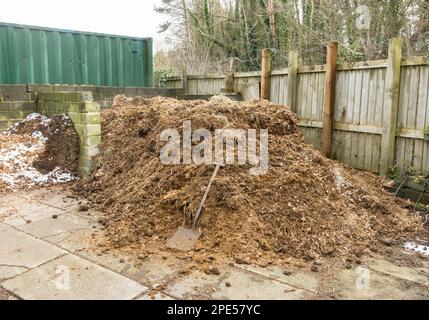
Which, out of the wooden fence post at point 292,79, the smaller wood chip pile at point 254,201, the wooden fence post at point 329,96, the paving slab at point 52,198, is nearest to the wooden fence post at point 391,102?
the smaller wood chip pile at point 254,201

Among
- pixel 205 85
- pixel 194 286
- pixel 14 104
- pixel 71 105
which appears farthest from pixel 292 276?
pixel 205 85

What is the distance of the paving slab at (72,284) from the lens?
9.39ft

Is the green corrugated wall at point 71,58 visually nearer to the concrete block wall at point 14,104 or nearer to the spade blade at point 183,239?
the concrete block wall at point 14,104

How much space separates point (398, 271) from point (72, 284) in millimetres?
2698

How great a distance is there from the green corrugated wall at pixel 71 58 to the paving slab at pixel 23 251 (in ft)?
17.2

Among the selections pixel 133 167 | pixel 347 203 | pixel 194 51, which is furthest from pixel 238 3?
pixel 347 203

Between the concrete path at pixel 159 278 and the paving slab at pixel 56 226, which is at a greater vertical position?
the paving slab at pixel 56 226

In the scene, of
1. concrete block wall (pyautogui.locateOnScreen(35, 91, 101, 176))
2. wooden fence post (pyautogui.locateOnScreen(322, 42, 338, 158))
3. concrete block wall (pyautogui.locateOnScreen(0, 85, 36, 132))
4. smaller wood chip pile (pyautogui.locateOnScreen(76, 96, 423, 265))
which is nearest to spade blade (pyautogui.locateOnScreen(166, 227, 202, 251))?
smaller wood chip pile (pyautogui.locateOnScreen(76, 96, 423, 265))

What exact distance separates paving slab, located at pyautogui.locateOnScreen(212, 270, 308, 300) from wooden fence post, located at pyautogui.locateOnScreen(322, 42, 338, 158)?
12.9 ft

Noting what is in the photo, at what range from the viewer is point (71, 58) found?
9.01 metres

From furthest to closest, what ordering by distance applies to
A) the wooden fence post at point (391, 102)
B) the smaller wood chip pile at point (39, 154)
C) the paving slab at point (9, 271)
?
the smaller wood chip pile at point (39, 154) → the wooden fence post at point (391, 102) → the paving slab at point (9, 271)

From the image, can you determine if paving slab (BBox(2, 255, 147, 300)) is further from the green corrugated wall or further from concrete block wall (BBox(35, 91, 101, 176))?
the green corrugated wall

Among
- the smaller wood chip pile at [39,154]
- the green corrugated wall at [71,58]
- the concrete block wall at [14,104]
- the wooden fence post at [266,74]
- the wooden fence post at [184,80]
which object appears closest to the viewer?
the smaller wood chip pile at [39,154]

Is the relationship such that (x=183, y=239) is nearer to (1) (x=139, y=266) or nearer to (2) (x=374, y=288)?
(1) (x=139, y=266)
